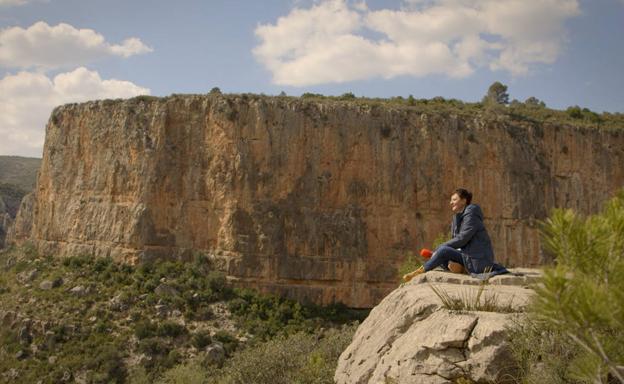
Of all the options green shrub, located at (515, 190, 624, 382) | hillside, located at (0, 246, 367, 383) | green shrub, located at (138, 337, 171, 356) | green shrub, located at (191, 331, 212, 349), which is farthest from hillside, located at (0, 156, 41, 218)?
green shrub, located at (515, 190, 624, 382)

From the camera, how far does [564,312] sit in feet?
10.6

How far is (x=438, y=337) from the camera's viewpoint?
4.79 meters

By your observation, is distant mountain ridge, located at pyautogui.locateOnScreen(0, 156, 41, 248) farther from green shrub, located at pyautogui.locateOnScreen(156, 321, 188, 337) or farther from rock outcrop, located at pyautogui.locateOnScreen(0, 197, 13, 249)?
green shrub, located at pyautogui.locateOnScreen(156, 321, 188, 337)

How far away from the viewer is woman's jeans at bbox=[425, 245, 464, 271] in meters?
6.62

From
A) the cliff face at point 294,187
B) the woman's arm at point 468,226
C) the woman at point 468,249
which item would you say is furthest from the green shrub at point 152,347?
the woman's arm at point 468,226

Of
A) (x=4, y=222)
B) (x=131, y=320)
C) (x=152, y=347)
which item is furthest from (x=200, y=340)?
(x=4, y=222)

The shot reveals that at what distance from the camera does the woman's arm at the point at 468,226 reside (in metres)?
6.46

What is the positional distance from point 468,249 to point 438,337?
195 cm

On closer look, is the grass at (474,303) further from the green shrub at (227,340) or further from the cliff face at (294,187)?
the cliff face at (294,187)

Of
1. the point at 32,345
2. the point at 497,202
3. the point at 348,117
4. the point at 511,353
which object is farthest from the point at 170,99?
the point at 511,353

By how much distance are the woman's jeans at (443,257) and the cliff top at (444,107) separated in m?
23.0

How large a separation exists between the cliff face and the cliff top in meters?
0.21

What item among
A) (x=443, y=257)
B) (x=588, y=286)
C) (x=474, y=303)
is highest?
(x=588, y=286)

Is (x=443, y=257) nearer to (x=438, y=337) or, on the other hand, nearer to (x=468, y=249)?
(x=468, y=249)
